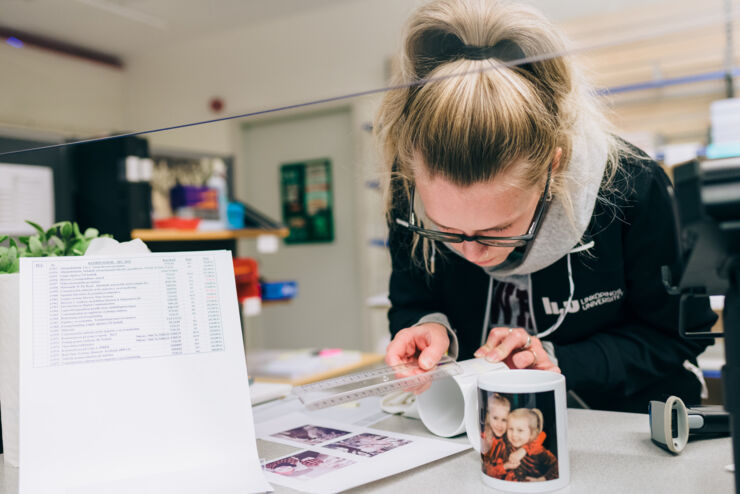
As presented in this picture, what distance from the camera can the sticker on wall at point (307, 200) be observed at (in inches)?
156

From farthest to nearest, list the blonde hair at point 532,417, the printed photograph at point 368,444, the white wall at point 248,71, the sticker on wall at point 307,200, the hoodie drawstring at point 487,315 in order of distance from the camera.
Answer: the sticker on wall at point 307,200, the white wall at point 248,71, the hoodie drawstring at point 487,315, the printed photograph at point 368,444, the blonde hair at point 532,417

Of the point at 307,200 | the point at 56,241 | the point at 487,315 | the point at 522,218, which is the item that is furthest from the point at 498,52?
the point at 307,200

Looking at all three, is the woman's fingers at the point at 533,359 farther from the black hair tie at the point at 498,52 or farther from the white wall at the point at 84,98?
the white wall at the point at 84,98

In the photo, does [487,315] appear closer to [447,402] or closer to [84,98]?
[447,402]

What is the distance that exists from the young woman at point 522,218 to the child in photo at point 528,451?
7.5 inches

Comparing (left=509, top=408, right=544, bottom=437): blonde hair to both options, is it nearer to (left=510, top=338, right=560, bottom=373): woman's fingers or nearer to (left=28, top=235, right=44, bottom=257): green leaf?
(left=510, top=338, right=560, bottom=373): woman's fingers

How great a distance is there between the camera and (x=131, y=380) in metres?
0.62

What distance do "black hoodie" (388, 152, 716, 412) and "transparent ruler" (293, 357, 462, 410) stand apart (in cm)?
22

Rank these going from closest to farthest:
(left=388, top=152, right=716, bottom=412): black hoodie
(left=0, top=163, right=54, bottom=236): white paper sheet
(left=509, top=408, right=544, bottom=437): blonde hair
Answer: (left=509, top=408, right=544, bottom=437): blonde hair, (left=388, top=152, right=716, bottom=412): black hoodie, (left=0, top=163, right=54, bottom=236): white paper sheet

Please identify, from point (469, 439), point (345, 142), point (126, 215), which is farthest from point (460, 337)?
point (345, 142)

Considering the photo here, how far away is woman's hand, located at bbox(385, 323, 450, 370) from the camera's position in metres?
0.78

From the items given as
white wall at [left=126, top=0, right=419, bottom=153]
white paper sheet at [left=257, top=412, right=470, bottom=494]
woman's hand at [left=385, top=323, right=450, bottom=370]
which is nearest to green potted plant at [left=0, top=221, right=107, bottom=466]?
white paper sheet at [left=257, top=412, right=470, bottom=494]

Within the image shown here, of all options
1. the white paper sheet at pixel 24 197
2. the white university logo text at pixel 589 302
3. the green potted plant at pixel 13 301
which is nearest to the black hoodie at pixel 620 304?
the white university logo text at pixel 589 302

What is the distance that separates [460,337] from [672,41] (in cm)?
67
